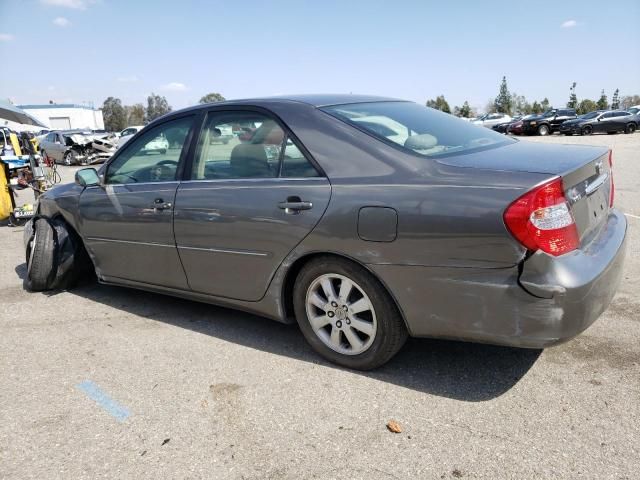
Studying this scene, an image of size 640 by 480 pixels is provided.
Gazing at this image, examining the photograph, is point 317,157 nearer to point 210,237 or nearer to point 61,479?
point 210,237

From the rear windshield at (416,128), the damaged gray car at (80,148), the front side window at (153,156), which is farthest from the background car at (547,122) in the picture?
the front side window at (153,156)

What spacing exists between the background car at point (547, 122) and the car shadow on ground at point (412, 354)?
115 ft

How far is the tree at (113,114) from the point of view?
111431mm

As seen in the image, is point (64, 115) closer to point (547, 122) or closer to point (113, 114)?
point (113, 114)

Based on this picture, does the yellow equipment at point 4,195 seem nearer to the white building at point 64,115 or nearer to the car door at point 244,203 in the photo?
the car door at point 244,203

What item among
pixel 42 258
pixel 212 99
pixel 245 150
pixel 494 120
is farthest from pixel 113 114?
pixel 245 150

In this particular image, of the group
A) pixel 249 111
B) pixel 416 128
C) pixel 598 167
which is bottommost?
pixel 598 167

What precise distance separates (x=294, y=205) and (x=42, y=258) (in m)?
2.91

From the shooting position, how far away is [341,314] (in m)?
3.05

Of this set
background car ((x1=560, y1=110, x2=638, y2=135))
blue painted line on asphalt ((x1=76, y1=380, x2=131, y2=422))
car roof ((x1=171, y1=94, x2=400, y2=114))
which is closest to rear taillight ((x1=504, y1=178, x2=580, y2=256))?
car roof ((x1=171, y1=94, x2=400, y2=114))

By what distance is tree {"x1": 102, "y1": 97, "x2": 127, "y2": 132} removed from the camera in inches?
4387

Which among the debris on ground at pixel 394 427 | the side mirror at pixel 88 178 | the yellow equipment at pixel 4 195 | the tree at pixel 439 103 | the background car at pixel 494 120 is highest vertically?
the tree at pixel 439 103

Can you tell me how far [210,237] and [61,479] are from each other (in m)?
1.63

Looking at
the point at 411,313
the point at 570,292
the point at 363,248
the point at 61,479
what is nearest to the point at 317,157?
the point at 363,248
